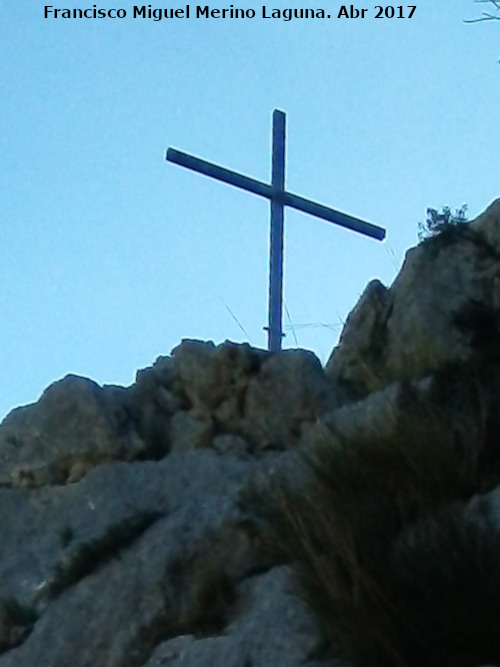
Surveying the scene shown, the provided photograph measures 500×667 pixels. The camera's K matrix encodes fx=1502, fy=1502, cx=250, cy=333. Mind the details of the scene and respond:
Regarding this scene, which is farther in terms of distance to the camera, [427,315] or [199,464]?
[199,464]

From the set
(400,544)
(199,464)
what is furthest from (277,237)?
(400,544)

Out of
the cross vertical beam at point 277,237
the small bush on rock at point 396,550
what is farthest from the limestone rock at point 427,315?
the cross vertical beam at point 277,237

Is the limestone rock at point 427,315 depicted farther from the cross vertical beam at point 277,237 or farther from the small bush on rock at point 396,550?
the cross vertical beam at point 277,237

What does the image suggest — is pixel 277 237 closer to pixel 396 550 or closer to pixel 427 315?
pixel 427 315

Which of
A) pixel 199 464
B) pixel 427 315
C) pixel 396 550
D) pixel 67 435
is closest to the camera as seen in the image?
pixel 396 550

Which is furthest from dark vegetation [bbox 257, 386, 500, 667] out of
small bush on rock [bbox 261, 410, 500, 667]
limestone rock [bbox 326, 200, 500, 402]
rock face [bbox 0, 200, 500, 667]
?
limestone rock [bbox 326, 200, 500, 402]

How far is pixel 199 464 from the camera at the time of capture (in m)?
7.75

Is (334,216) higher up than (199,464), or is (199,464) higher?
(334,216)

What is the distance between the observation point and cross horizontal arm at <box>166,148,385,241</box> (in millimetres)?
10062

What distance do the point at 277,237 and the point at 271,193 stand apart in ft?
1.20

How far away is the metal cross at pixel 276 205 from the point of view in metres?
9.86

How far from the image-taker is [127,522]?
24.4 ft

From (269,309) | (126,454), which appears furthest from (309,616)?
(269,309)

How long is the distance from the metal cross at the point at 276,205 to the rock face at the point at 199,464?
5.09ft
